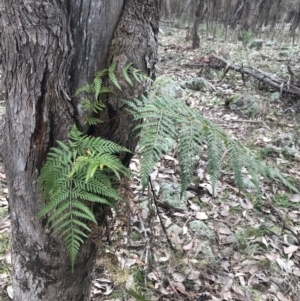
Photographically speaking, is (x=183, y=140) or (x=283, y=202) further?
(x=283, y=202)

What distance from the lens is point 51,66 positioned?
107cm

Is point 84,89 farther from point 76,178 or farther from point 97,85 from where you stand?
point 76,178

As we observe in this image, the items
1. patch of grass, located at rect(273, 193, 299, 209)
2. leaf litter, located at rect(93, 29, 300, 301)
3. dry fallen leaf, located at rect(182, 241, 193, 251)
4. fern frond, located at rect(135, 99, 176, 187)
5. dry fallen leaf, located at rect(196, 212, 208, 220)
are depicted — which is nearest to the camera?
fern frond, located at rect(135, 99, 176, 187)

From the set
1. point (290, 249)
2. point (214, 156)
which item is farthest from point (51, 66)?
point (290, 249)

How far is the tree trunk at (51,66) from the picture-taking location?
1.04 metres

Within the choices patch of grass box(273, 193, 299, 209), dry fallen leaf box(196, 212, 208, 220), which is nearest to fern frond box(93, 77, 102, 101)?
dry fallen leaf box(196, 212, 208, 220)

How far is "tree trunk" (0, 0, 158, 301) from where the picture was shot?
3.41 ft

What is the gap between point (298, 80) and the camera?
5566 millimetres

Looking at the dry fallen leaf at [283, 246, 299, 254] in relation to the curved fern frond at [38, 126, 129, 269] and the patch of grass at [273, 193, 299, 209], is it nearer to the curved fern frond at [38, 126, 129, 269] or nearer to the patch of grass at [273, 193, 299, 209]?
the patch of grass at [273, 193, 299, 209]

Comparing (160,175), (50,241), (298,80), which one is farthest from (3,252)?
(298,80)

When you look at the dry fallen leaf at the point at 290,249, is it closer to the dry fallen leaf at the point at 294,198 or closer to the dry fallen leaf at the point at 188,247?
the dry fallen leaf at the point at 294,198

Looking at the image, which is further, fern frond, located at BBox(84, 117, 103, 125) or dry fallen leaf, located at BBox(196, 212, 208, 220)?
dry fallen leaf, located at BBox(196, 212, 208, 220)

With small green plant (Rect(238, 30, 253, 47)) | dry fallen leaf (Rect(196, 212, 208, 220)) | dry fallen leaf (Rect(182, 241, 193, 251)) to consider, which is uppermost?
small green plant (Rect(238, 30, 253, 47))

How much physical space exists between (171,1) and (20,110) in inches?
552
